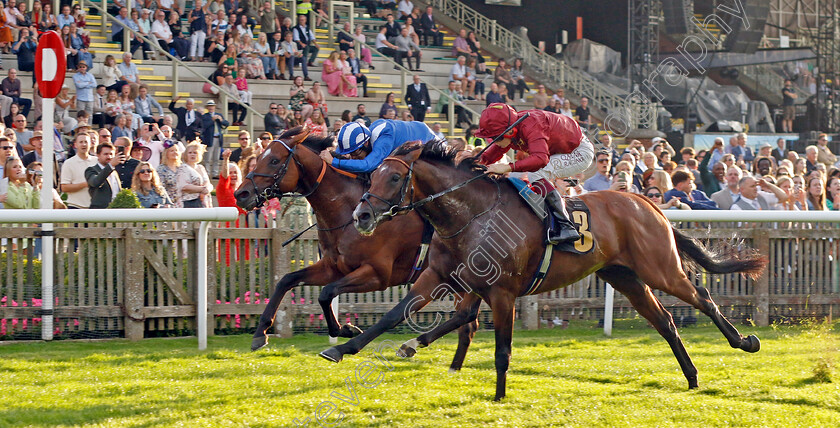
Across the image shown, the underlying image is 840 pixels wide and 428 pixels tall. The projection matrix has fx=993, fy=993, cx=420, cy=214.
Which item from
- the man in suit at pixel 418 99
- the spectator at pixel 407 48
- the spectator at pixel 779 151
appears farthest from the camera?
the spectator at pixel 407 48

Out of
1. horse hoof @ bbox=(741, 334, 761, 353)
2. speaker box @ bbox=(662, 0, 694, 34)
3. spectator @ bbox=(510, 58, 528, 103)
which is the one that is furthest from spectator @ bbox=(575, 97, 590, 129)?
horse hoof @ bbox=(741, 334, 761, 353)

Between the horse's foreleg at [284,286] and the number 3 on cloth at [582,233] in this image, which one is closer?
the number 3 on cloth at [582,233]

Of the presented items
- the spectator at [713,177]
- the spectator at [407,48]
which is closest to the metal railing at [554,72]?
the spectator at [407,48]

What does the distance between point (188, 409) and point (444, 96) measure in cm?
1129

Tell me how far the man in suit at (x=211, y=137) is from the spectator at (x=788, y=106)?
1346cm

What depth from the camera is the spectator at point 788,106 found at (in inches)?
831

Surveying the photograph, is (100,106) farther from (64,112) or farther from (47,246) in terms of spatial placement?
(47,246)

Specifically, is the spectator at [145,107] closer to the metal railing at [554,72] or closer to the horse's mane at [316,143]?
the horse's mane at [316,143]

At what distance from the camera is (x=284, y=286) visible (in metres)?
6.35

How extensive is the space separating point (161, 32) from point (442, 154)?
1021cm

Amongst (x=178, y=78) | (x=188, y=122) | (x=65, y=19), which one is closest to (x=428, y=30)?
(x=178, y=78)

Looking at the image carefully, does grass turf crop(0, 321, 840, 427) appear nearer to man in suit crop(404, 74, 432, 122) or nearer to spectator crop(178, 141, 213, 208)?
spectator crop(178, 141, 213, 208)

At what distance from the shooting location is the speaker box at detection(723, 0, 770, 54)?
2006cm

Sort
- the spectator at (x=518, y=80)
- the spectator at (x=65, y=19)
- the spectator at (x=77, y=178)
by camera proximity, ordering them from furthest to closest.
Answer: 1. the spectator at (x=518, y=80)
2. the spectator at (x=65, y=19)
3. the spectator at (x=77, y=178)
